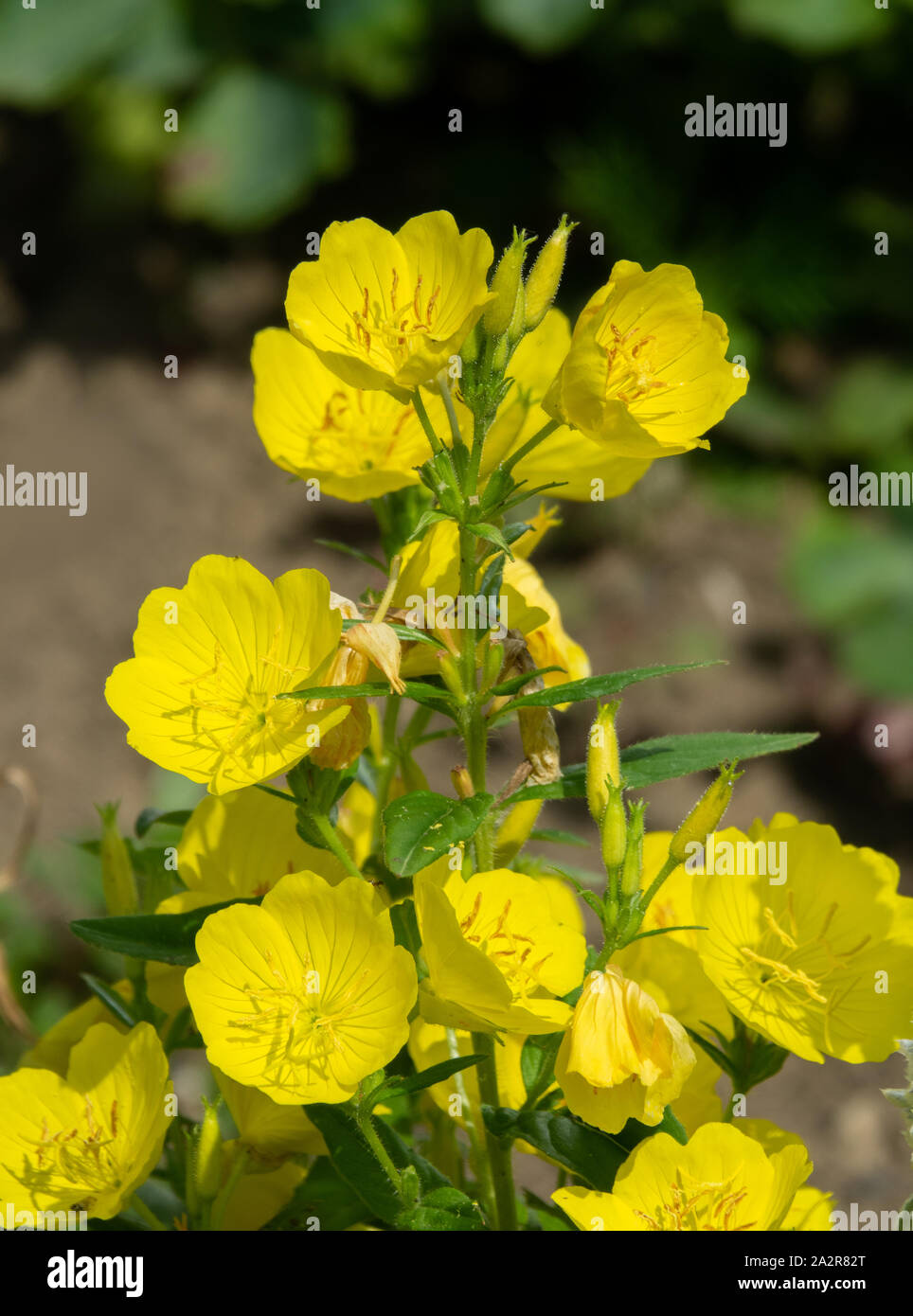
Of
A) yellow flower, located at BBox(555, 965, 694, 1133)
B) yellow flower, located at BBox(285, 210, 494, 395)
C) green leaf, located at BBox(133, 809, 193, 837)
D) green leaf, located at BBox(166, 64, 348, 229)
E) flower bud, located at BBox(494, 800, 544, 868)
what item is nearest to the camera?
yellow flower, located at BBox(555, 965, 694, 1133)

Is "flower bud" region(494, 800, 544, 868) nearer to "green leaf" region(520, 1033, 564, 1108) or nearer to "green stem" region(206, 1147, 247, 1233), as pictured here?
"green leaf" region(520, 1033, 564, 1108)

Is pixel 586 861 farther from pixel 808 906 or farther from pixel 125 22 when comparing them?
pixel 125 22

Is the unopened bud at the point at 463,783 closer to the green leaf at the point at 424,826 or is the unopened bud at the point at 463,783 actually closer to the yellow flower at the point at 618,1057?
the green leaf at the point at 424,826

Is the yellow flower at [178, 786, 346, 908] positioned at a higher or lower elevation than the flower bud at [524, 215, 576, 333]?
lower

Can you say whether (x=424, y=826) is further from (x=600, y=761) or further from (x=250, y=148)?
(x=250, y=148)

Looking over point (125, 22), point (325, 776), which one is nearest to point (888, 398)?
point (125, 22)

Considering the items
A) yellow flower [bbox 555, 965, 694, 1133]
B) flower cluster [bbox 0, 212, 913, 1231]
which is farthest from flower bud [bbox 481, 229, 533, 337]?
yellow flower [bbox 555, 965, 694, 1133]

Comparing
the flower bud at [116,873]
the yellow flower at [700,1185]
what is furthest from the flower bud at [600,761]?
the flower bud at [116,873]
